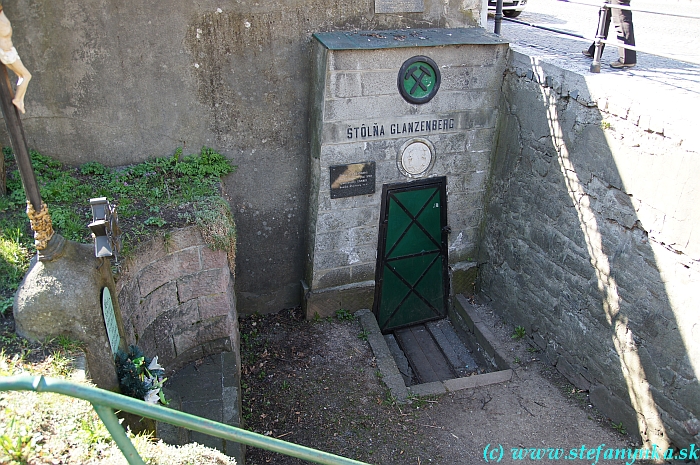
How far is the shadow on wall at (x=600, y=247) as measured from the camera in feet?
16.2

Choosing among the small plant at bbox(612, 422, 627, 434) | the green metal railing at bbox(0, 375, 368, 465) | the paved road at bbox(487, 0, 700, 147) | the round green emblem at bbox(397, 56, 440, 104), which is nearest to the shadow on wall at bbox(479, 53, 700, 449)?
the small plant at bbox(612, 422, 627, 434)

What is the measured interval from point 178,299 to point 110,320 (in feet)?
5.24

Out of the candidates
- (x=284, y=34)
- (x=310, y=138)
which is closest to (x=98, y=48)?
(x=284, y=34)

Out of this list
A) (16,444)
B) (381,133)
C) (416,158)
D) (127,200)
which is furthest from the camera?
(416,158)

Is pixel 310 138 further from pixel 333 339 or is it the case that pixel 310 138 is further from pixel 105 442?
pixel 105 442

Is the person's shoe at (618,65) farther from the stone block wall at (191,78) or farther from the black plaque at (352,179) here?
the black plaque at (352,179)

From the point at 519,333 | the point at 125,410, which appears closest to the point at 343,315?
the point at 519,333

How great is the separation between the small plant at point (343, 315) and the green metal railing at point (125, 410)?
509 cm

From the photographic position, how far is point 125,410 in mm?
2031

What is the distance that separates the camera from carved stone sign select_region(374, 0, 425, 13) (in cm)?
644

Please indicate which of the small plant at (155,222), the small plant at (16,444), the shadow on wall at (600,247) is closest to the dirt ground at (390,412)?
the shadow on wall at (600,247)

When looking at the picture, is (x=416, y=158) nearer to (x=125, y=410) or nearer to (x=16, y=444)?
(x=16, y=444)

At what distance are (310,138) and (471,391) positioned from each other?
364 centimetres

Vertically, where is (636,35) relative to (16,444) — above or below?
above
